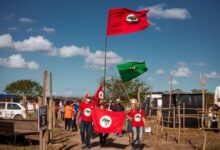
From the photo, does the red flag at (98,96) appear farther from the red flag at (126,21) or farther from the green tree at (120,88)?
the green tree at (120,88)

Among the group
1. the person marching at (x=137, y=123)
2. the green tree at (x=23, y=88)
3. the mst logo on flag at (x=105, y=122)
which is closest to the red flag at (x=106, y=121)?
the mst logo on flag at (x=105, y=122)

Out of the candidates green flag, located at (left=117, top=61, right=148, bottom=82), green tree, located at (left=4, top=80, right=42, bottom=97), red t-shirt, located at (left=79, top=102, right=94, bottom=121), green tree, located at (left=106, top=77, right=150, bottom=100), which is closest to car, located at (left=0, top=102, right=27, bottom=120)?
green flag, located at (left=117, top=61, right=148, bottom=82)

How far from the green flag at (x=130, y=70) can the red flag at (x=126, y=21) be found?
1640mm

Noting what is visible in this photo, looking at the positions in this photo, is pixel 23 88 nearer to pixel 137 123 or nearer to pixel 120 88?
pixel 120 88

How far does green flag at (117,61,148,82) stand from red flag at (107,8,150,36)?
164 centimetres

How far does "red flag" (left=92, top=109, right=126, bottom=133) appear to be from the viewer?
1330 cm

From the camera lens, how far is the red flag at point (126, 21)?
1745 centimetres

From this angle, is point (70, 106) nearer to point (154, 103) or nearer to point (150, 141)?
point (150, 141)

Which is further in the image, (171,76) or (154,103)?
(154,103)

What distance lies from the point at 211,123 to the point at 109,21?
34.9ft

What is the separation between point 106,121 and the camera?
43.8 feet

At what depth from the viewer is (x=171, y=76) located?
20531 mm

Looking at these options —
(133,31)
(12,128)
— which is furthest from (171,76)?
(12,128)

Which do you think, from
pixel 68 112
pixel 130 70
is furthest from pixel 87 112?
pixel 68 112
